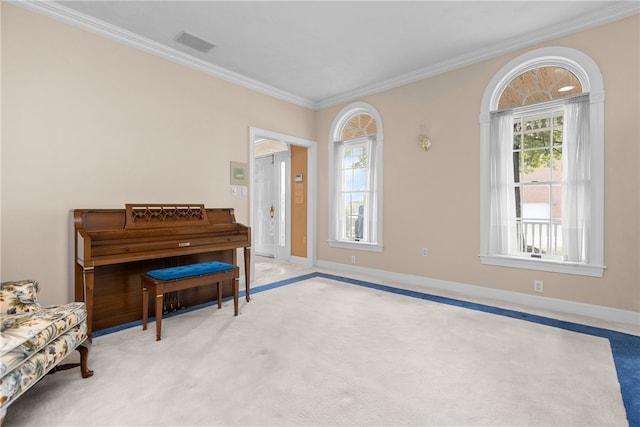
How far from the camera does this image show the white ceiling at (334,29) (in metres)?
2.85

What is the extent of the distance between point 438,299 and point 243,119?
349cm

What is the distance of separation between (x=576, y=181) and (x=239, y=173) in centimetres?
392

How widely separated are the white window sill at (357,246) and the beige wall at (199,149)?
8.0 inches

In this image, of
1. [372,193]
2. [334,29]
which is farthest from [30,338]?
[372,193]

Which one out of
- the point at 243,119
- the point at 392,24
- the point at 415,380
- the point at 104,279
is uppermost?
the point at 392,24

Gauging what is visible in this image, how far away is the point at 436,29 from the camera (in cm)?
324

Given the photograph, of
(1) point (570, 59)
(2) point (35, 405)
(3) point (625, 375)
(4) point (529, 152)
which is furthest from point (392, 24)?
(2) point (35, 405)

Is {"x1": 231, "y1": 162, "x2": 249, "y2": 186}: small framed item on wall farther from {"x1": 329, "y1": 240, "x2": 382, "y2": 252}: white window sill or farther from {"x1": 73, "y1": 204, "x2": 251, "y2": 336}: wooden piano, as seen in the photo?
{"x1": 329, "y1": 240, "x2": 382, "y2": 252}: white window sill

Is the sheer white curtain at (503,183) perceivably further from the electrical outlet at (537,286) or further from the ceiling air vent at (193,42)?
the ceiling air vent at (193,42)

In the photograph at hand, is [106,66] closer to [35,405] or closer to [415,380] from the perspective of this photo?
[35,405]

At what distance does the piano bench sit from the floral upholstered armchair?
0.62m

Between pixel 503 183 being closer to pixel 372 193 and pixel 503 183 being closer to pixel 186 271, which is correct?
pixel 372 193

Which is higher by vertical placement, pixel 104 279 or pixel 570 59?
pixel 570 59

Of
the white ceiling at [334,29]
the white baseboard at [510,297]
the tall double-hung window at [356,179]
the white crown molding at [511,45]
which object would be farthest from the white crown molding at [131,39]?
the white baseboard at [510,297]
